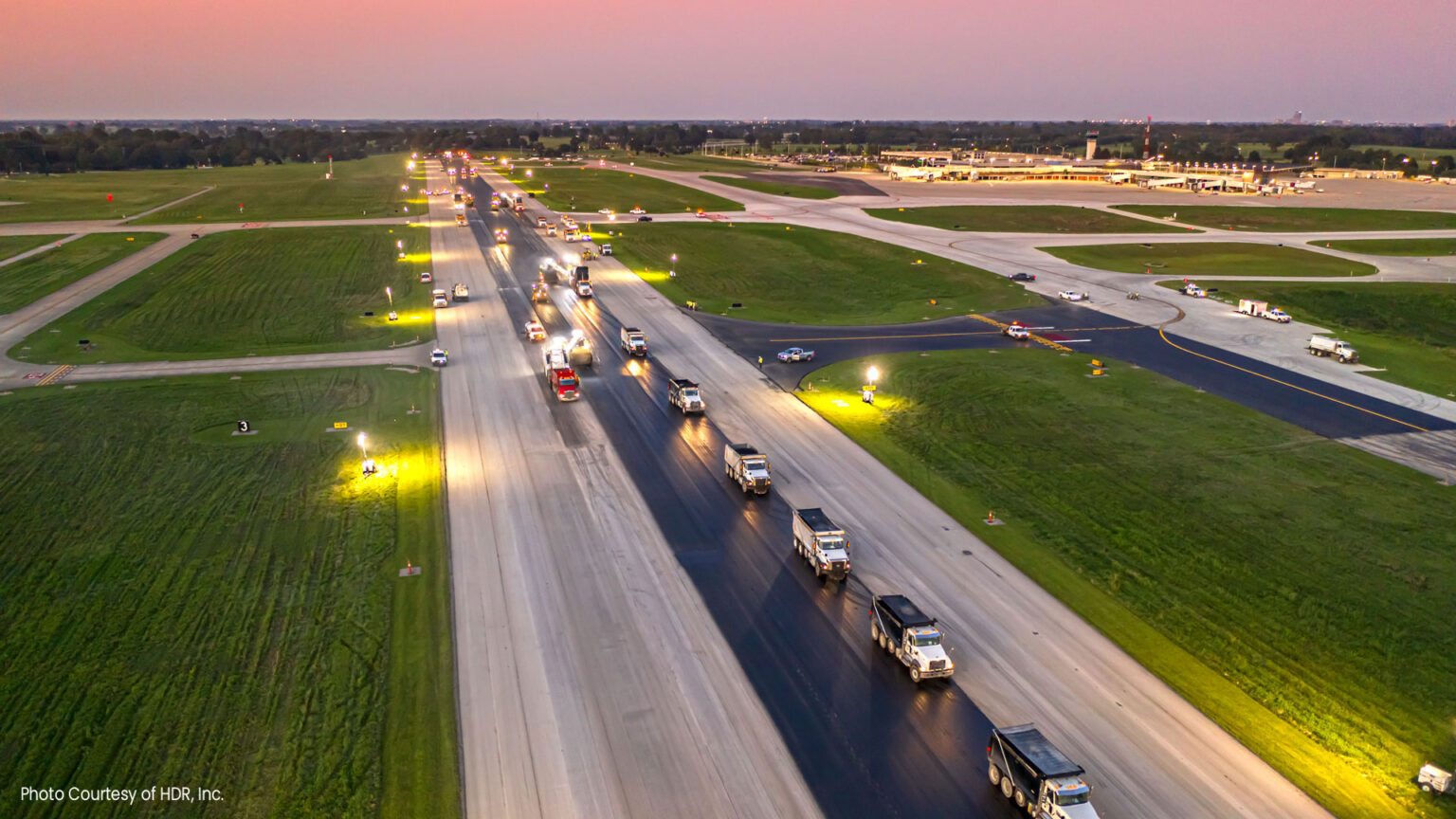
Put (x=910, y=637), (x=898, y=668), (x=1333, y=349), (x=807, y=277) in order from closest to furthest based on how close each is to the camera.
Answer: (x=910, y=637), (x=898, y=668), (x=1333, y=349), (x=807, y=277)

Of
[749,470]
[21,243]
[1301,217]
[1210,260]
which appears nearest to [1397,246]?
[1301,217]

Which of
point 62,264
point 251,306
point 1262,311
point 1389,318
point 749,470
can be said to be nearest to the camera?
point 749,470

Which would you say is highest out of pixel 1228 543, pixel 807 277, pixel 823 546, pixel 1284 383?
pixel 807 277

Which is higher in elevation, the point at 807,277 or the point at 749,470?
the point at 807,277

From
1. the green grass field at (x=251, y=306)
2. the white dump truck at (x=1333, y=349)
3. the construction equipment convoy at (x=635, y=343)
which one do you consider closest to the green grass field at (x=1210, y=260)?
the white dump truck at (x=1333, y=349)

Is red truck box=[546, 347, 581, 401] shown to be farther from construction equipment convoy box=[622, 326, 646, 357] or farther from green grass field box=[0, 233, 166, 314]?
green grass field box=[0, 233, 166, 314]

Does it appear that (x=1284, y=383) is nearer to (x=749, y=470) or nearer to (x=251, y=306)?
(x=749, y=470)

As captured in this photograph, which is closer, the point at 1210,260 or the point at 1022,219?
the point at 1210,260
